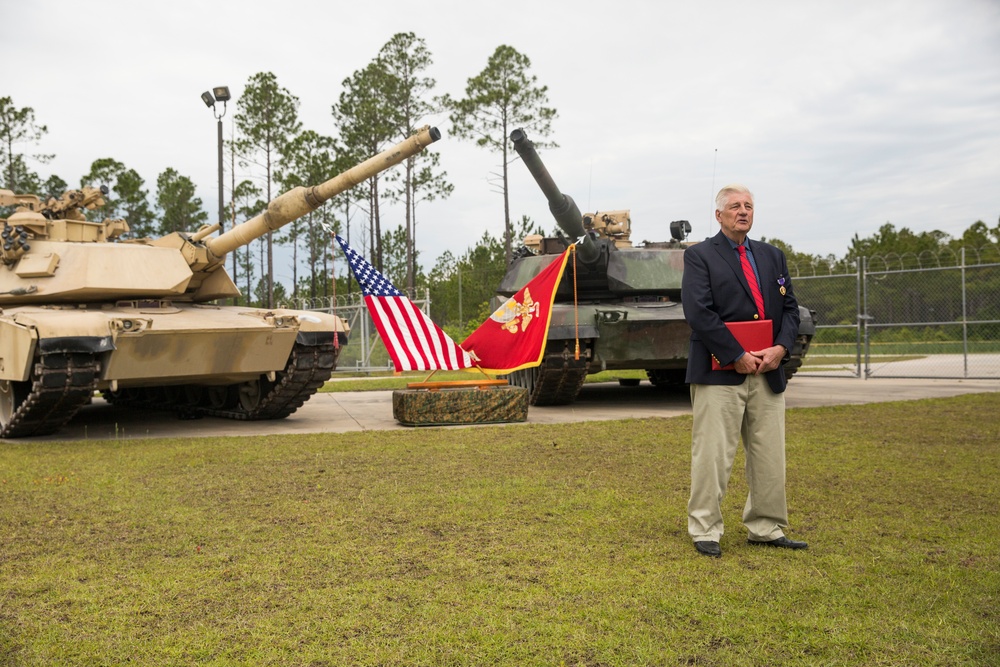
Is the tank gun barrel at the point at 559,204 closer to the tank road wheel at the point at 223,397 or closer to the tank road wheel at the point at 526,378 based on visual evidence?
the tank road wheel at the point at 526,378

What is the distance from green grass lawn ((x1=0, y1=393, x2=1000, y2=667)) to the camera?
3.34m

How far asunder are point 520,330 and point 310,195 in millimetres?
3002

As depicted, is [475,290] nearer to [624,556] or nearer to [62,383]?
[62,383]

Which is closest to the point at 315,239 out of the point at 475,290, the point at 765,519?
the point at 475,290

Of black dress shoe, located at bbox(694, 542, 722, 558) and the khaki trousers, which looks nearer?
black dress shoe, located at bbox(694, 542, 722, 558)

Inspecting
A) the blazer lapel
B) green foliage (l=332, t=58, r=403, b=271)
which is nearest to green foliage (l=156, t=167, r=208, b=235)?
green foliage (l=332, t=58, r=403, b=271)

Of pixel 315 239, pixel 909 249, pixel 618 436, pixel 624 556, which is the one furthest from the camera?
pixel 315 239

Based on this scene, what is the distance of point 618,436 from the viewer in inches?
360

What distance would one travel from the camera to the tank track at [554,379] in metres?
11.7

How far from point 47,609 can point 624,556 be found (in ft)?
8.28

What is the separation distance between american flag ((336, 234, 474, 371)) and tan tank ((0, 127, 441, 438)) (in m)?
0.97

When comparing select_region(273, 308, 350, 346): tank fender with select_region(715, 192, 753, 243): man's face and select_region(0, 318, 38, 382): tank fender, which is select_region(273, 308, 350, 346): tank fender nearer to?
select_region(0, 318, 38, 382): tank fender

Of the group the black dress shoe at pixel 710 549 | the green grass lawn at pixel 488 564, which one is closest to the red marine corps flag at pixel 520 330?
the green grass lawn at pixel 488 564

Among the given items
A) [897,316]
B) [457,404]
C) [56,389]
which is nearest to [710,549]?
[457,404]
